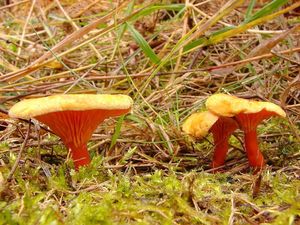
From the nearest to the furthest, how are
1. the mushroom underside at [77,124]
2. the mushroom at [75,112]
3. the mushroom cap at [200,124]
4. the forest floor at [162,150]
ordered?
1. the forest floor at [162,150]
2. the mushroom at [75,112]
3. the mushroom underside at [77,124]
4. the mushroom cap at [200,124]

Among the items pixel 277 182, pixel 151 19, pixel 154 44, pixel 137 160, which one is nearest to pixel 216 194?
pixel 277 182

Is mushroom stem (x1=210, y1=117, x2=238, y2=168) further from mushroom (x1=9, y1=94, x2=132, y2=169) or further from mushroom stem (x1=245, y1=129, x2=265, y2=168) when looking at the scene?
mushroom (x1=9, y1=94, x2=132, y2=169)

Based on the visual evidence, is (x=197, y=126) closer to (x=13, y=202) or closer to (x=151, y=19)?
(x=13, y=202)

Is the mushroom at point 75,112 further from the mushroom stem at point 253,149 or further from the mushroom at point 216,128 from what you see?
the mushroom stem at point 253,149

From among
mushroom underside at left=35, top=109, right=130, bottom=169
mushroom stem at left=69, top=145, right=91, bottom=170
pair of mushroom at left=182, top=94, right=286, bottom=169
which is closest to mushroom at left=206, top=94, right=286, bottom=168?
pair of mushroom at left=182, top=94, right=286, bottom=169

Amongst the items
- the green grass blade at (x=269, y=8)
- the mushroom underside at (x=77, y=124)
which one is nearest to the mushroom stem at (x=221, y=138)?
the mushroom underside at (x=77, y=124)
